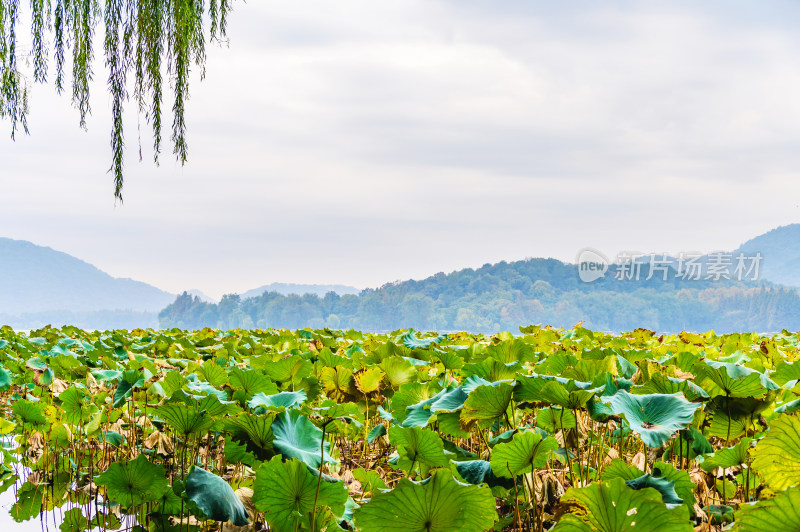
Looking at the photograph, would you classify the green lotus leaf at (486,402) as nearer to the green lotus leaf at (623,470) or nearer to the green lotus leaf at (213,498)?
the green lotus leaf at (623,470)

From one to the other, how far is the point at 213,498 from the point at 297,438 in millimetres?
187

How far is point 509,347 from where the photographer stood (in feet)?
5.35

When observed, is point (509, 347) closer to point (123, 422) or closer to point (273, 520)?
point (273, 520)

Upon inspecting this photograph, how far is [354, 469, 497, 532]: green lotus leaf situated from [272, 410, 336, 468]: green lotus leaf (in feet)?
0.70

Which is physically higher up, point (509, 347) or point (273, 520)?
point (509, 347)

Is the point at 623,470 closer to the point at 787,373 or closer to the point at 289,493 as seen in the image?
the point at 289,493

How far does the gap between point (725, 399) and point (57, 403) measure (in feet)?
8.24

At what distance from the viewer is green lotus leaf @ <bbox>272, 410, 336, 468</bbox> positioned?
0.93 m

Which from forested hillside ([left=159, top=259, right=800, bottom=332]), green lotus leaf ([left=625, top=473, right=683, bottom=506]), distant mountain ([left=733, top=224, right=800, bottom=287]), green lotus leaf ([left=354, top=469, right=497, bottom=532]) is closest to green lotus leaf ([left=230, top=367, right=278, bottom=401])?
green lotus leaf ([left=354, top=469, right=497, bottom=532])

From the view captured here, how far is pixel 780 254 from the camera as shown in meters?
135

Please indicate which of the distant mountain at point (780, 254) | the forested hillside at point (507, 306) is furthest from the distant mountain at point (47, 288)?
the distant mountain at point (780, 254)

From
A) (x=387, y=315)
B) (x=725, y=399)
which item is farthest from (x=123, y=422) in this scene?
(x=387, y=315)

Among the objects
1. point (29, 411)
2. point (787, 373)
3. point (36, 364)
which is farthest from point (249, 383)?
point (36, 364)

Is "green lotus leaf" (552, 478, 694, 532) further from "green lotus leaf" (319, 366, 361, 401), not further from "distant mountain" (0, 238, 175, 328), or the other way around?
"distant mountain" (0, 238, 175, 328)
